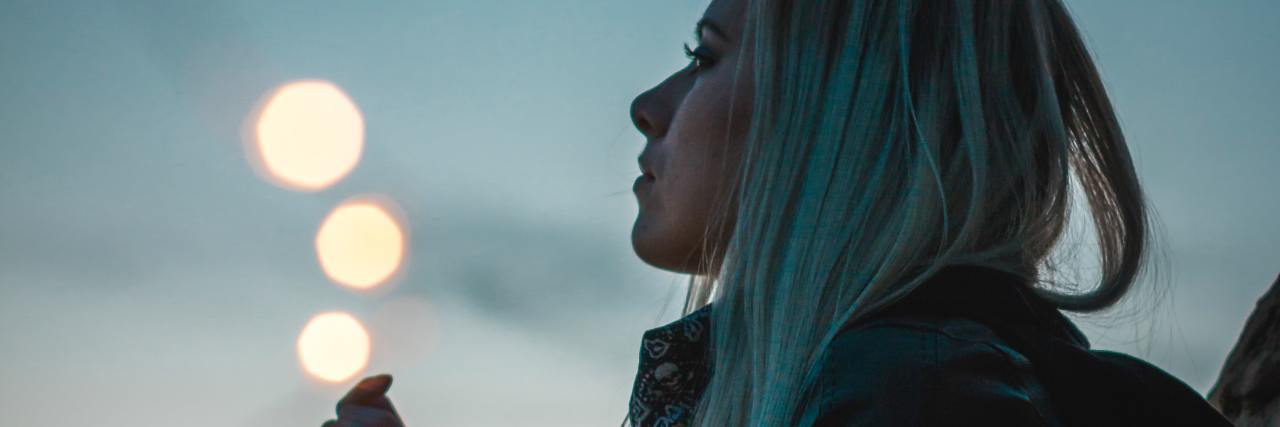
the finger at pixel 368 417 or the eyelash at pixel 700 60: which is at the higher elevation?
the eyelash at pixel 700 60

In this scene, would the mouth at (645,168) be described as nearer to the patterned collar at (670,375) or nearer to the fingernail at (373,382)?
the patterned collar at (670,375)

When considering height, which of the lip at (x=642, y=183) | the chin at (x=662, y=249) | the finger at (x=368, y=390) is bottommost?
the finger at (x=368, y=390)

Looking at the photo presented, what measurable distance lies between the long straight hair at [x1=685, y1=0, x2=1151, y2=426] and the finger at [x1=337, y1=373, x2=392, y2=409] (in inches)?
26.4

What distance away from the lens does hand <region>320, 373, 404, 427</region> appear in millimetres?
2453

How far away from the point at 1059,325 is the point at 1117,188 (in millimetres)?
574

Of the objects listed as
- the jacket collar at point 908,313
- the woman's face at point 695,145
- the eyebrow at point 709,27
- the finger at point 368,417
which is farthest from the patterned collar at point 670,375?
the eyebrow at point 709,27

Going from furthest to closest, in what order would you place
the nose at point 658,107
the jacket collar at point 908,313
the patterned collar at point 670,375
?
the nose at point 658,107 < the patterned collar at point 670,375 < the jacket collar at point 908,313

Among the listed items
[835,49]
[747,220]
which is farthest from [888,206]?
[835,49]

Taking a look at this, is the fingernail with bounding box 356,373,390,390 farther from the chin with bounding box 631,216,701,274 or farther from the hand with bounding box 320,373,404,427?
the chin with bounding box 631,216,701,274

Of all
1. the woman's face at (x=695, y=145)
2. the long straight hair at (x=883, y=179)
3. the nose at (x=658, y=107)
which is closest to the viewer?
the long straight hair at (x=883, y=179)

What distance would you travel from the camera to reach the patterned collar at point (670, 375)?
2.44 meters

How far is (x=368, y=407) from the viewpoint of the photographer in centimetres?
252

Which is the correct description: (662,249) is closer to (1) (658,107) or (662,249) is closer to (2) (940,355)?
(1) (658,107)

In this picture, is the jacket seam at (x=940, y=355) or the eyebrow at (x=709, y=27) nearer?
the jacket seam at (x=940, y=355)
